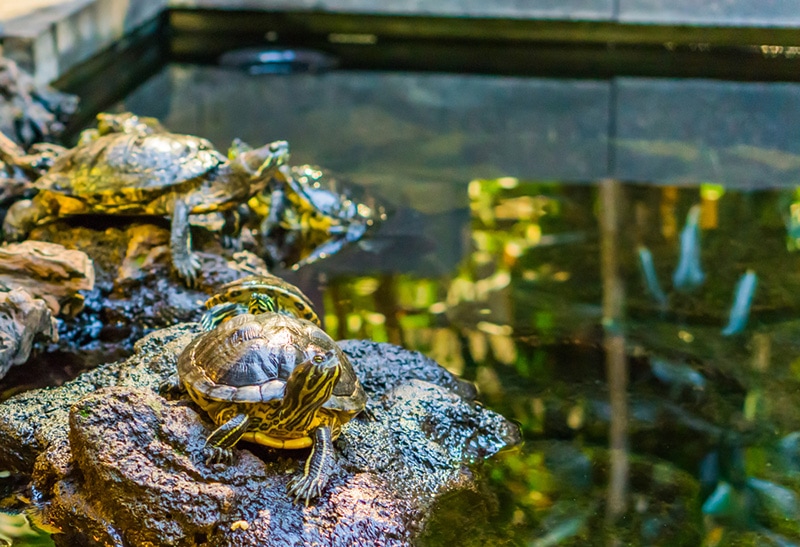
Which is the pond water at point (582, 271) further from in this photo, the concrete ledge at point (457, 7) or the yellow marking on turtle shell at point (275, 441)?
the concrete ledge at point (457, 7)

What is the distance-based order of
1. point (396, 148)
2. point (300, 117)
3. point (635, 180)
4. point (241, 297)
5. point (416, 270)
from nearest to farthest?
1. point (241, 297)
2. point (416, 270)
3. point (635, 180)
4. point (396, 148)
5. point (300, 117)

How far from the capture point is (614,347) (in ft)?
11.9

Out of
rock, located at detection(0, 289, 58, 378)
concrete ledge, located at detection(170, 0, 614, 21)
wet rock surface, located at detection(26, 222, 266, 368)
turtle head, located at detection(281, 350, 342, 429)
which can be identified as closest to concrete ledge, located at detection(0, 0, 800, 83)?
concrete ledge, located at detection(170, 0, 614, 21)

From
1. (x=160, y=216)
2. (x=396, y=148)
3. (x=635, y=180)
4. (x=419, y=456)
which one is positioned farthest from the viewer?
(x=396, y=148)

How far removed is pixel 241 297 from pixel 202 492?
3.17 feet

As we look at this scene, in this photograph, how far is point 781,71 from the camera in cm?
768

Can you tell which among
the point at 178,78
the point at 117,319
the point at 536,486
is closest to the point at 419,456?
Result: the point at 536,486

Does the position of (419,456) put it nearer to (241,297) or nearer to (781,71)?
(241,297)

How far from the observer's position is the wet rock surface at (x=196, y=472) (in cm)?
233

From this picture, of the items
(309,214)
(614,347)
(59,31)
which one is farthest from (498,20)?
(614,347)

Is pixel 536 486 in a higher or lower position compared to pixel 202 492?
lower

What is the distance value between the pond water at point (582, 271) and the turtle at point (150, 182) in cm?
54

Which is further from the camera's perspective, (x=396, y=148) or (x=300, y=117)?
(x=300, y=117)

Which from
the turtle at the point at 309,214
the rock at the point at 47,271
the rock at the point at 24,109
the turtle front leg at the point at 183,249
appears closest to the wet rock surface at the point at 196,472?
the rock at the point at 47,271
